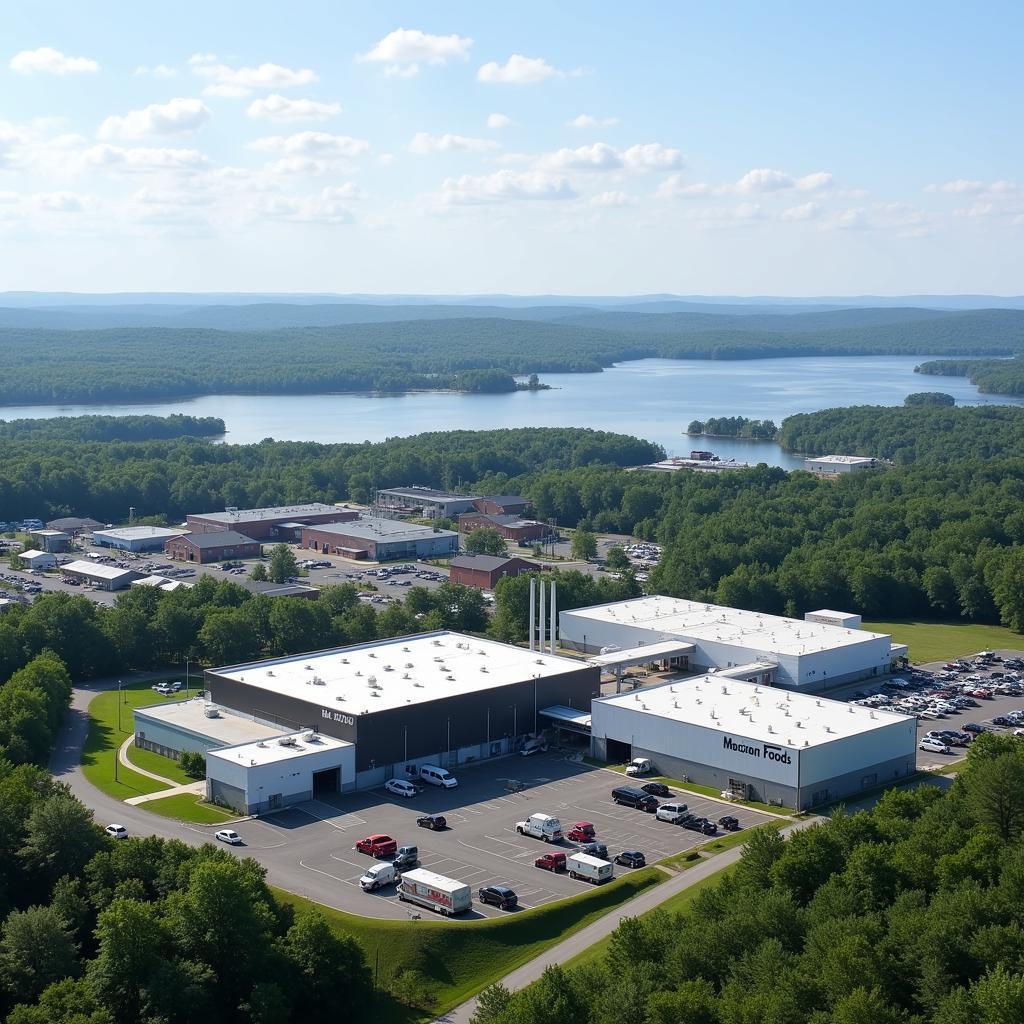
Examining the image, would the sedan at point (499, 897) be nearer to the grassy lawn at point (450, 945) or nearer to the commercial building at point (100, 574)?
the grassy lawn at point (450, 945)

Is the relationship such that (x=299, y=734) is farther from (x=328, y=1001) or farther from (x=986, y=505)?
(x=986, y=505)

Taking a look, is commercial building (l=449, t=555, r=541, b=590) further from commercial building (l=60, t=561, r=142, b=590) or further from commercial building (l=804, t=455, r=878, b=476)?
commercial building (l=804, t=455, r=878, b=476)

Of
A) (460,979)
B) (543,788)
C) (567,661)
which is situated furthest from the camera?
(567,661)

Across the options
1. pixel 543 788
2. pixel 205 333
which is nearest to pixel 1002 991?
pixel 543 788

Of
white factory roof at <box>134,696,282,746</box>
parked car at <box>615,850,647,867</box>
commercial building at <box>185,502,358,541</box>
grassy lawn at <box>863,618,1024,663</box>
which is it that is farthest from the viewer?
commercial building at <box>185,502,358,541</box>

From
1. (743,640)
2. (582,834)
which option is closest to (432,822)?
(582,834)

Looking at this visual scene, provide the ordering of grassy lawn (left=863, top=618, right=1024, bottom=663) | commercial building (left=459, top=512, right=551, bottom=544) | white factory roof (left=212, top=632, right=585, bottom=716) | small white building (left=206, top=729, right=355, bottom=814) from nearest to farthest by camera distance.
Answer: small white building (left=206, top=729, right=355, bottom=814)
white factory roof (left=212, top=632, right=585, bottom=716)
grassy lawn (left=863, top=618, right=1024, bottom=663)
commercial building (left=459, top=512, right=551, bottom=544)

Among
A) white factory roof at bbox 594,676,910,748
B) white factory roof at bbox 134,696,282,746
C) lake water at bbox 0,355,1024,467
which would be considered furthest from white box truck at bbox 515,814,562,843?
lake water at bbox 0,355,1024,467
